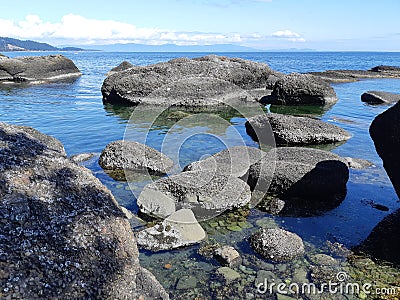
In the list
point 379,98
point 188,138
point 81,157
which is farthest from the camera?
point 379,98

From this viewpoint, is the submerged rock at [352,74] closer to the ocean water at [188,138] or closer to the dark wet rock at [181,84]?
the ocean water at [188,138]

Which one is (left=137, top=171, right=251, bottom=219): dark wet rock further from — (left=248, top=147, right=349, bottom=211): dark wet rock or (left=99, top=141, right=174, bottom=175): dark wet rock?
(left=99, top=141, right=174, bottom=175): dark wet rock

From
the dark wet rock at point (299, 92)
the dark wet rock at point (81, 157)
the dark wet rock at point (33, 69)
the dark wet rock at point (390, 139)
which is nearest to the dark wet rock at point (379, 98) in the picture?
the dark wet rock at point (299, 92)

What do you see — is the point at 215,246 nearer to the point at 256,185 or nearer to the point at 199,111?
the point at 256,185

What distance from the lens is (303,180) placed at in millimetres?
8352

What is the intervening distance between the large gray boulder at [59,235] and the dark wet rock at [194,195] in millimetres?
3175

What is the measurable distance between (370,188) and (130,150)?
6768 mm

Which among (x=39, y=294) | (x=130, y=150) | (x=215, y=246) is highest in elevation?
(x=39, y=294)

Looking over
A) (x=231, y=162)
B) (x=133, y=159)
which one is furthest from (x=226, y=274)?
(x=133, y=159)

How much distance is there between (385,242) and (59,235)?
19.5ft

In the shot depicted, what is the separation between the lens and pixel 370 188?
30.0ft

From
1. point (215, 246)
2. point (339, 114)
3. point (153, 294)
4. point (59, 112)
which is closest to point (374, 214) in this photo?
point (215, 246)

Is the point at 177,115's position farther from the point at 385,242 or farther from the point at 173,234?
the point at 385,242

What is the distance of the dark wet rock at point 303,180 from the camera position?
8320 millimetres
